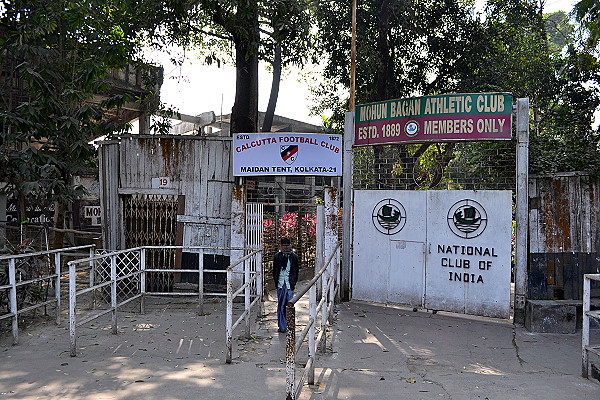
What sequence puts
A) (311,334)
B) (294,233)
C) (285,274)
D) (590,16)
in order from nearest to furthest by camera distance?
(311,334) → (285,274) → (590,16) → (294,233)

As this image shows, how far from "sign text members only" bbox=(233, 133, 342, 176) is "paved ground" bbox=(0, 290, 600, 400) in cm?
262

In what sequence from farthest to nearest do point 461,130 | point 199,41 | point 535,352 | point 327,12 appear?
point 199,41
point 327,12
point 461,130
point 535,352

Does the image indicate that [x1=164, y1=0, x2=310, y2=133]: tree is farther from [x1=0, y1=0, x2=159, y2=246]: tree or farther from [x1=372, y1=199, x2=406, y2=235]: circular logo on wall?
[x1=372, y1=199, x2=406, y2=235]: circular logo on wall

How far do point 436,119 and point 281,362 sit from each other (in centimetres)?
511

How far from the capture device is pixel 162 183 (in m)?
10.2

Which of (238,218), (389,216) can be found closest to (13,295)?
(238,218)

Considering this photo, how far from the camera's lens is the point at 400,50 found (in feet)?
50.8

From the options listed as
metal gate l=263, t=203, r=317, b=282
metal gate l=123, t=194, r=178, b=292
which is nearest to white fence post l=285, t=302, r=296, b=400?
metal gate l=123, t=194, r=178, b=292

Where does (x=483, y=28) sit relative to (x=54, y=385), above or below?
above

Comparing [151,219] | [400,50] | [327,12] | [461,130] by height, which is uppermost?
[327,12]

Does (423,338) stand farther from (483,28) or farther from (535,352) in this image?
(483,28)

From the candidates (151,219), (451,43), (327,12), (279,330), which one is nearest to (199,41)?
(327,12)

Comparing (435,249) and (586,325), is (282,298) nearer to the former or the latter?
(435,249)

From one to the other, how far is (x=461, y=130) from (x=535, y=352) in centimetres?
375
